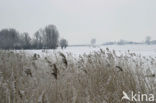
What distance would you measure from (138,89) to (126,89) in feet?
0.67

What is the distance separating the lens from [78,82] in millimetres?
2893

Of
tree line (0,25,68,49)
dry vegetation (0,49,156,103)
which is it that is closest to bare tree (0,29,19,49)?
tree line (0,25,68,49)

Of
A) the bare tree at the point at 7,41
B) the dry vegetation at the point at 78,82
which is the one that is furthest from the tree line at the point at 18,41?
the dry vegetation at the point at 78,82

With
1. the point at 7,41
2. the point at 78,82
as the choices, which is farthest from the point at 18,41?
the point at 78,82

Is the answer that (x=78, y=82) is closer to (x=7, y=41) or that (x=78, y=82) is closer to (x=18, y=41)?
(x=7, y=41)

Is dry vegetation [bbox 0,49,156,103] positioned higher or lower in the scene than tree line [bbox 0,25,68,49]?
lower

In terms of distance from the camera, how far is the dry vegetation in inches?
85.8

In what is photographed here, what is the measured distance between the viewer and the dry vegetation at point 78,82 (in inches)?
85.8

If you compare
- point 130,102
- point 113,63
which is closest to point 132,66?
point 113,63

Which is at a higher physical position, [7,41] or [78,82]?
[7,41]

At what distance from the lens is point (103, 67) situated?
354 cm

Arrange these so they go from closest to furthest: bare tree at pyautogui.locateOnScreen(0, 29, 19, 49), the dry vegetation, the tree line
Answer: the dry vegetation → bare tree at pyautogui.locateOnScreen(0, 29, 19, 49) → the tree line

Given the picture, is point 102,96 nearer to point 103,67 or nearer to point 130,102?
point 130,102

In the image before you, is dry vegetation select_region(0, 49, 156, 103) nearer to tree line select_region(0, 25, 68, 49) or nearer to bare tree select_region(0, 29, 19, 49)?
tree line select_region(0, 25, 68, 49)
